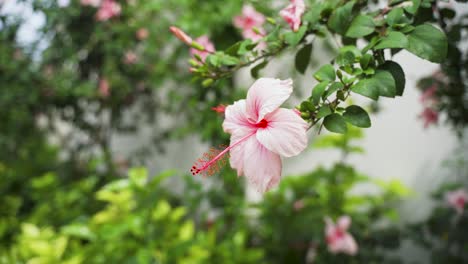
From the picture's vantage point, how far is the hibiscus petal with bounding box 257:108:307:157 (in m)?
0.44

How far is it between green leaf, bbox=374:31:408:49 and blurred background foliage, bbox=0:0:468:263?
0.26 metres

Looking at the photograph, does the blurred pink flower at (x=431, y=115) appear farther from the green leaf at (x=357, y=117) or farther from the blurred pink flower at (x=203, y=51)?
the green leaf at (x=357, y=117)

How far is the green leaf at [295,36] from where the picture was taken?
591 mm

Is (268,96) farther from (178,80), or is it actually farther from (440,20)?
(178,80)

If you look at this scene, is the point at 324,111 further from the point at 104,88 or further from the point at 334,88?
the point at 104,88

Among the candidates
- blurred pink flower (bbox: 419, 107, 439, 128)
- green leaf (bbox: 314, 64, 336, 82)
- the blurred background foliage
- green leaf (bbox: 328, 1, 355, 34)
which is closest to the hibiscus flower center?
green leaf (bbox: 314, 64, 336, 82)

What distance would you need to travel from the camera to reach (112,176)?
7.88 feet

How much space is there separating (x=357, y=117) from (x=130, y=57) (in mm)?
2112

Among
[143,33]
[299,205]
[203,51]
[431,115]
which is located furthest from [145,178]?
[143,33]

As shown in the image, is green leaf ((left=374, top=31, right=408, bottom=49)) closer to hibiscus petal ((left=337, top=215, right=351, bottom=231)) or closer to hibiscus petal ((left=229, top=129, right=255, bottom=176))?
hibiscus petal ((left=229, top=129, right=255, bottom=176))

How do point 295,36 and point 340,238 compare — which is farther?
point 340,238

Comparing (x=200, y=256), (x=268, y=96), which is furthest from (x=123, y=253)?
(x=268, y=96)

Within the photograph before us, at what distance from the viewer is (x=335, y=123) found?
0.46m

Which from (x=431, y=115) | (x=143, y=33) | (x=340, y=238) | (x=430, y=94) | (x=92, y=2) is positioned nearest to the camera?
(x=430, y=94)
